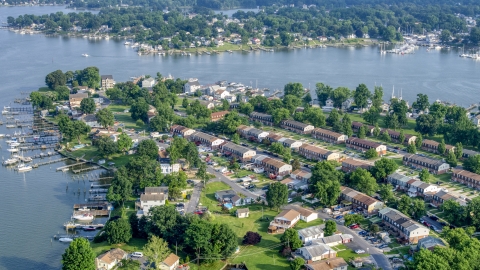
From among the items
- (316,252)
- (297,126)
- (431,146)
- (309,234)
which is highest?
(297,126)

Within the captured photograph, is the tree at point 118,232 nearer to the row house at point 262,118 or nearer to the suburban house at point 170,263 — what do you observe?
the suburban house at point 170,263

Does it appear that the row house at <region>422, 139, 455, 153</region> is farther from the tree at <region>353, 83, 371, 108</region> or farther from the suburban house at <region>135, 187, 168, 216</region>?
the suburban house at <region>135, 187, 168, 216</region>

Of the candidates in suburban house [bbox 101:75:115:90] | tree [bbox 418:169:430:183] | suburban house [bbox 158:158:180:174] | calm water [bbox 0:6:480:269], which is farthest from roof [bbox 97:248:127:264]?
suburban house [bbox 101:75:115:90]

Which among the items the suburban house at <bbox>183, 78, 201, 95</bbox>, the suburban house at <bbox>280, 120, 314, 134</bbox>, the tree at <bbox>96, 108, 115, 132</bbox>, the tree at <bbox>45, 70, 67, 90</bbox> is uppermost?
the tree at <bbox>45, 70, 67, 90</bbox>

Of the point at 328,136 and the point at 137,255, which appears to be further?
the point at 328,136

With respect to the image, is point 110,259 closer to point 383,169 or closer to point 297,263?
point 297,263

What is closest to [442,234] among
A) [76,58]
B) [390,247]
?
[390,247]

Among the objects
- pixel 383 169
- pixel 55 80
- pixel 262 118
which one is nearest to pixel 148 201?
pixel 383 169

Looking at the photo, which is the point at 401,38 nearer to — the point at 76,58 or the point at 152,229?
the point at 76,58
